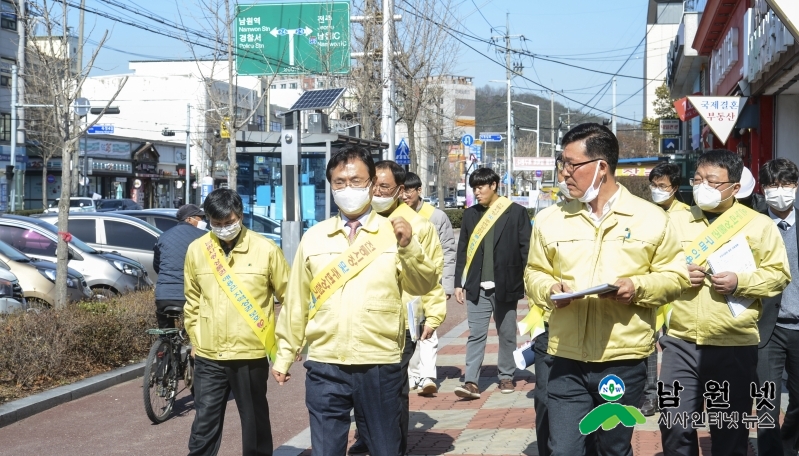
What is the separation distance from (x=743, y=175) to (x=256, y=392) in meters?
3.14

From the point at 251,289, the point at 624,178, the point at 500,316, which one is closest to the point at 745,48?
the point at 500,316

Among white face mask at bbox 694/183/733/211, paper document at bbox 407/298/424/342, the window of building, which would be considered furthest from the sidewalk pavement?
the window of building

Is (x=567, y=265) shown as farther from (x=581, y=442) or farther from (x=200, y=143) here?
(x=200, y=143)

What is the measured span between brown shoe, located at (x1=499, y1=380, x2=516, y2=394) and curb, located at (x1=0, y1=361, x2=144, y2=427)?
3894 millimetres

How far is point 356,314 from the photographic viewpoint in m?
4.51

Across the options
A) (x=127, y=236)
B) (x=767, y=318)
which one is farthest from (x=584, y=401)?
(x=127, y=236)

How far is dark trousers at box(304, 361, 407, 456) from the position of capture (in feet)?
14.7

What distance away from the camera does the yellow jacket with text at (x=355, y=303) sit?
448cm

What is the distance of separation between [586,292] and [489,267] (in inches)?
194

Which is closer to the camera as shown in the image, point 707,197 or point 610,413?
point 610,413

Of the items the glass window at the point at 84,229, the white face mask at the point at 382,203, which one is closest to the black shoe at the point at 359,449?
the white face mask at the point at 382,203

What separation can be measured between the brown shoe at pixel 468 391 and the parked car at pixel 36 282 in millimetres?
6215

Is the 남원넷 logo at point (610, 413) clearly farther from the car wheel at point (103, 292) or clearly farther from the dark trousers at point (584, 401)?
the car wheel at point (103, 292)

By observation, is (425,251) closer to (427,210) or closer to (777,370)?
(777,370)
